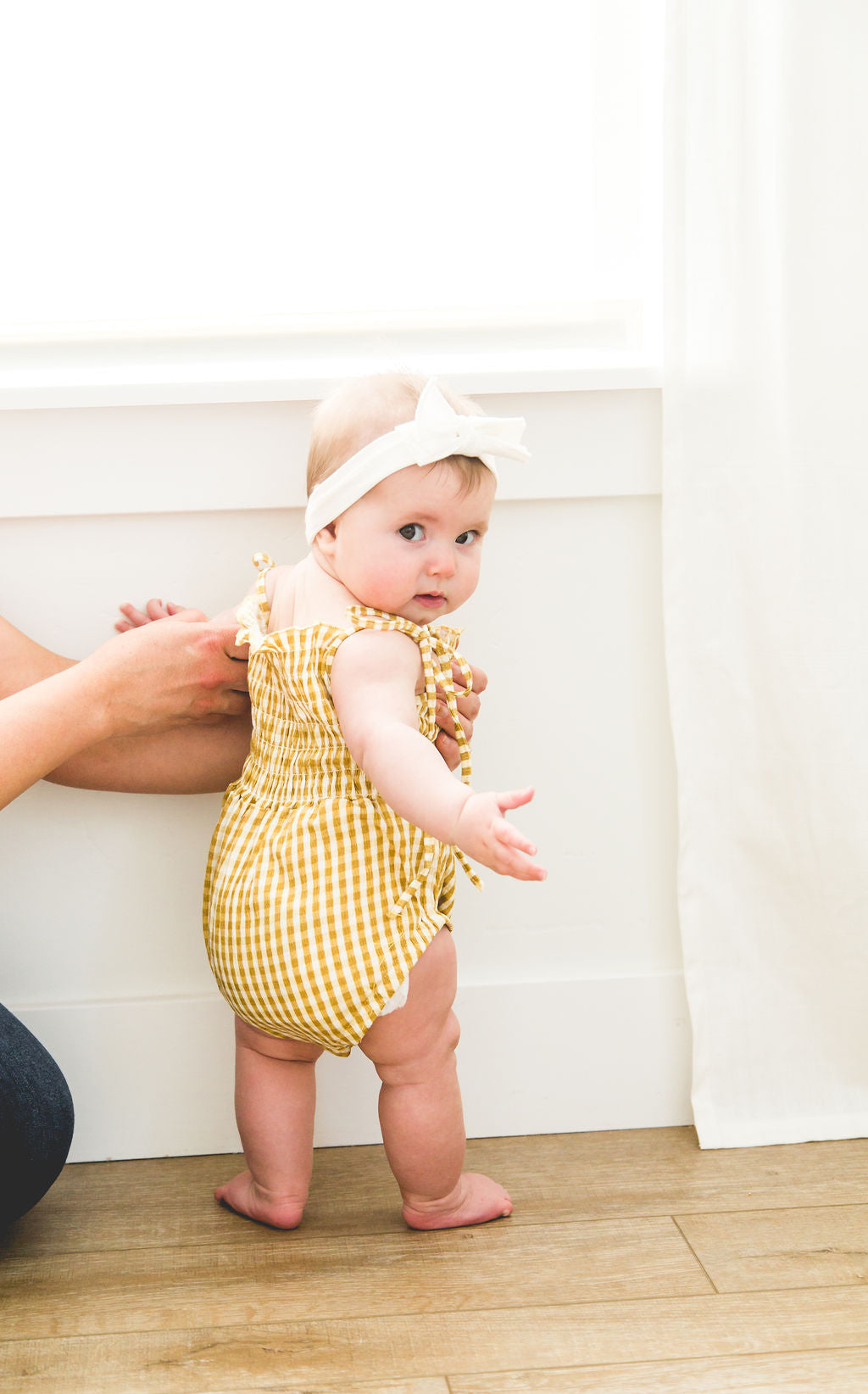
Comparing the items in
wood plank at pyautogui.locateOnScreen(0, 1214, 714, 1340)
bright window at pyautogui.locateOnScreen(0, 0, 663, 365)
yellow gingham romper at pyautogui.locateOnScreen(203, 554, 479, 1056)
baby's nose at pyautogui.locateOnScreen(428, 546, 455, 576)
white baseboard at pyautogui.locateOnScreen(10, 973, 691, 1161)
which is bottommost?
wood plank at pyautogui.locateOnScreen(0, 1214, 714, 1340)

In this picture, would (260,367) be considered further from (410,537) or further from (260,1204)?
(260,1204)

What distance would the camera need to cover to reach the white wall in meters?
1.32

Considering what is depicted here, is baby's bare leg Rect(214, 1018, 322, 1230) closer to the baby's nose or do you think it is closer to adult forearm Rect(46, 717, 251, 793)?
adult forearm Rect(46, 717, 251, 793)

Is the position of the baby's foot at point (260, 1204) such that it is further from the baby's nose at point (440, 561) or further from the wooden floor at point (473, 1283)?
the baby's nose at point (440, 561)

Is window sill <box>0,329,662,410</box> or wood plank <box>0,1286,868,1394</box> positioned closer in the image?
wood plank <box>0,1286,868,1394</box>

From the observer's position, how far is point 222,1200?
1.24 m

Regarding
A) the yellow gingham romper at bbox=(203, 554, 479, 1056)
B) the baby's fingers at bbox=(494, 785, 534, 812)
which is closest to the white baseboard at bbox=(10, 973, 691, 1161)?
the yellow gingham romper at bbox=(203, 554, 479, 1056)

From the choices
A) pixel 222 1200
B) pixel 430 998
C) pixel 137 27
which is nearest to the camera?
pixel 430 998

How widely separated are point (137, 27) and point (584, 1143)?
4.41 feet

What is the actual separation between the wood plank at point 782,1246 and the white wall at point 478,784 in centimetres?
23

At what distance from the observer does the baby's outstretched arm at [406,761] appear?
2.82ft

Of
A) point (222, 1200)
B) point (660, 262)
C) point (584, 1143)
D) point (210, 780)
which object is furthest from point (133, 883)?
point (660, 262)

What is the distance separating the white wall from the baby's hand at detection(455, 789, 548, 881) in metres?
0.50

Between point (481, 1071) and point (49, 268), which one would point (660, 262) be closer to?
point (49, 268)
